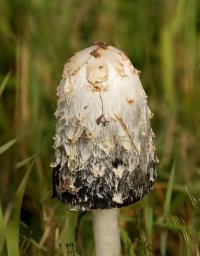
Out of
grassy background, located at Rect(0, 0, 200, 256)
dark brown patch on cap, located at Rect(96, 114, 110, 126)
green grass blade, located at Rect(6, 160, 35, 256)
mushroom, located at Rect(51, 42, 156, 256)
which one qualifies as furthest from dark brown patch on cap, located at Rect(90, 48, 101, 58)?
grassy background, located at Rect(0, 0, 200, 256)

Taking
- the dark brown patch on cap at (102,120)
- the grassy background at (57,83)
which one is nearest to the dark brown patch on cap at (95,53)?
the dark brown patch on cap at (102,120)

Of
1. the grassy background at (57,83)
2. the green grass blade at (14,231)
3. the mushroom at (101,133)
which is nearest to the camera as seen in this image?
the mushroom at (101,133)

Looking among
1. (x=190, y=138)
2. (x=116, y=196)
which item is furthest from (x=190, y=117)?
(x=116, y=196)

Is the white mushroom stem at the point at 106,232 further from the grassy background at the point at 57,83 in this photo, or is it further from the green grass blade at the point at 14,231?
the green grass blade at the point at 14,231

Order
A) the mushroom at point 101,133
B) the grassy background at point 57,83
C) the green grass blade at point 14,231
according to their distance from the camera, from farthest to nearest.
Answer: the grassy background at point 57,83, the green grass blade at point 14,231, the mushroom at point 101,133

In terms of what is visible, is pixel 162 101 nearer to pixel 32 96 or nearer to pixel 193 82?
pixel 193 82

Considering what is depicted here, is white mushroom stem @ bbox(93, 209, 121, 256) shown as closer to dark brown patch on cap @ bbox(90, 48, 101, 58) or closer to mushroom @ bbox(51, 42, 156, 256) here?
mushroom @ bbox(51, 42, 156, 256)
